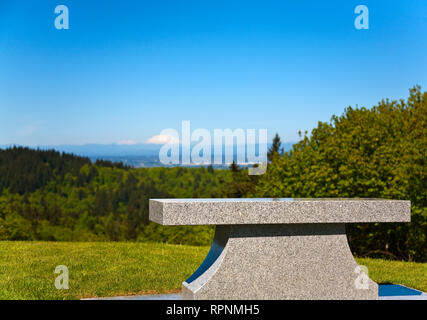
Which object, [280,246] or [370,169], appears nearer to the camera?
[280,246]

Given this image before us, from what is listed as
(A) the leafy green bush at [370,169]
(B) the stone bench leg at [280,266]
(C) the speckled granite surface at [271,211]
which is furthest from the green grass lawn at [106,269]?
(A) the leafy green bush at [370,169]

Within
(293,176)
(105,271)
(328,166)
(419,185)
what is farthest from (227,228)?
(293,176)

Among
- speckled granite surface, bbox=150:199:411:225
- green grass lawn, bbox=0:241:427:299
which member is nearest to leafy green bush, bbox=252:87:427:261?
green grass lawn, bbox=0:241:427:299

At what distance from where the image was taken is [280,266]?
715cm

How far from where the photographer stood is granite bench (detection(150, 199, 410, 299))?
6.86m

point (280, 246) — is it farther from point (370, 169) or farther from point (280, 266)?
point (370, 169)

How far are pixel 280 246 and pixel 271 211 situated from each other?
1.93ft

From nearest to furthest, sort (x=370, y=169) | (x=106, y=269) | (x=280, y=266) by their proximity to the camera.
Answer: (x=280, y=266)
(x=106, y=269)
(x=370, y=169)

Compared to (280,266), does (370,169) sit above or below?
above

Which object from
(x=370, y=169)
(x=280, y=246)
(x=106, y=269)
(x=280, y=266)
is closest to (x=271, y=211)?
(x=280, y=246)

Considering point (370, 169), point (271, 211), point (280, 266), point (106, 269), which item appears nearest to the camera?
point (271, 211)

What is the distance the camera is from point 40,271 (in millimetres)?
10609
